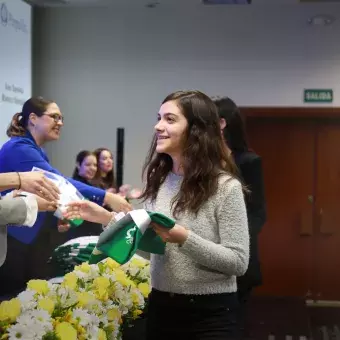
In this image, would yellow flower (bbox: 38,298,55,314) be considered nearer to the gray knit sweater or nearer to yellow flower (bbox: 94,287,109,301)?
yellow flower (bbox: 94,287,109,301)

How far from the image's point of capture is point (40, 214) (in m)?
2.53

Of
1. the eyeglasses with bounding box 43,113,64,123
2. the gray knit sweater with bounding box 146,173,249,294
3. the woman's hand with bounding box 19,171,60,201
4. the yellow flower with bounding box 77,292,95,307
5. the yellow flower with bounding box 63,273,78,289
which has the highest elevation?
the eyeglasses with bounding box 43,113,64,123

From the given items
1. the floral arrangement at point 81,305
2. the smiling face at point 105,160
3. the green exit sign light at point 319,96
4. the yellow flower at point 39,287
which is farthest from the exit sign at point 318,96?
the yellow flower at point 39,287

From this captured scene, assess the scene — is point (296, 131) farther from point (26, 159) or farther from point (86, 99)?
point (26, 159)

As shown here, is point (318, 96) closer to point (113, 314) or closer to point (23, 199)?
point (113, 314)

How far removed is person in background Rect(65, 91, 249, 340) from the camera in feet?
5.30

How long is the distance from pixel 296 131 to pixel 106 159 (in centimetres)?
228

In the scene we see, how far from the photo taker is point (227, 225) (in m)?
1.62

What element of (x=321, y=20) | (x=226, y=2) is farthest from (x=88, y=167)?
(x=321, y=20)

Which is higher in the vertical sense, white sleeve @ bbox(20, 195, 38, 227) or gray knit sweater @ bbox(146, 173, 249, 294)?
white sleeve @ bbox(20, 195, 38, 227)

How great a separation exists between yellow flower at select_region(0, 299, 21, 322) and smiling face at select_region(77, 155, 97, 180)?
4.64 meters

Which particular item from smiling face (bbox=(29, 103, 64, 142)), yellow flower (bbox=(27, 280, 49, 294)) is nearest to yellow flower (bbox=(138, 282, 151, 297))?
yellow flower (bbox=(27, 280, 49, 294))

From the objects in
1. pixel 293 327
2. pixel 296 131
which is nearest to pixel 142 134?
pixel 296 131

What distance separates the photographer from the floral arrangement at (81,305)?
1.41 metres
